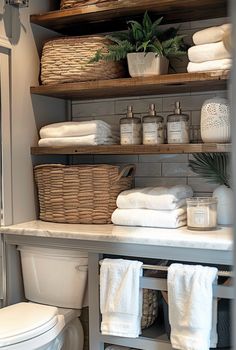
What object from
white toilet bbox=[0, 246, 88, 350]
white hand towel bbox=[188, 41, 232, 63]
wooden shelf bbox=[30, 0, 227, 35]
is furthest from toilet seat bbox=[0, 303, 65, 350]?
wooden shelf bbox=[30, 0, 227, 35]

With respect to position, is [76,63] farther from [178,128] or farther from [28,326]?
[28,326]

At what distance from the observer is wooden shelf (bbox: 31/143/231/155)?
199 cm

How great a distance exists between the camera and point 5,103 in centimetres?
222

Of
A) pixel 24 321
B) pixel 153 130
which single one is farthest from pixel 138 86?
pixel 24 321

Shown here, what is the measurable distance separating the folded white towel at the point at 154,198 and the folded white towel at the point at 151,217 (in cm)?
2

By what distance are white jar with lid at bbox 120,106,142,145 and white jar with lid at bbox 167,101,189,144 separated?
0.17 metres

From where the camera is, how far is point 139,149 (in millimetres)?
2148

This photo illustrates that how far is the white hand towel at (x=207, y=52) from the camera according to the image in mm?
1943

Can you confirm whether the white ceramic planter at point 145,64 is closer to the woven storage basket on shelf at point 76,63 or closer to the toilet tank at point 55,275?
the woven storage basket on shelf at point 76,63

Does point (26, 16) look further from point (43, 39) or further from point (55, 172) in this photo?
point (55, 172)

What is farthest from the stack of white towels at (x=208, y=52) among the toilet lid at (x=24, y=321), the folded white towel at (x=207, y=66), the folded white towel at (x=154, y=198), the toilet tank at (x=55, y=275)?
the toilet lid at (x=24, y=321)

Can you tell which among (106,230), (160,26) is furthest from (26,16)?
(106,230)

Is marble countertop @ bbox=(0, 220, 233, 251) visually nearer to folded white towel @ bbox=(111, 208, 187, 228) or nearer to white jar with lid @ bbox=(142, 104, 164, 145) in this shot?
folded white towel @ bbox=(111, 208, 187, 228)

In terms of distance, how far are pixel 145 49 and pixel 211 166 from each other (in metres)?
0.64
